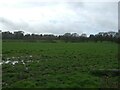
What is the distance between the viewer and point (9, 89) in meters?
11.9

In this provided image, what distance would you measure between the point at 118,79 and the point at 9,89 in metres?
6.07

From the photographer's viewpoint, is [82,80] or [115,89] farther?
[82,80]

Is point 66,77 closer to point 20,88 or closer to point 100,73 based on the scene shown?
point 100,73

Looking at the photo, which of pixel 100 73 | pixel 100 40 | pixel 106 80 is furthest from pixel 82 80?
pixel 100 40

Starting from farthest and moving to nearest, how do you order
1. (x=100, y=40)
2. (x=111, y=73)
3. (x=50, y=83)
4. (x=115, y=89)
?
1. (x=100, y=40)
2. (x=111, y=73)
3. (x=50, y=83)
4. (x=115, y=89)

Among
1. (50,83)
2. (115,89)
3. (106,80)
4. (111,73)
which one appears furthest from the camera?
(111,73)

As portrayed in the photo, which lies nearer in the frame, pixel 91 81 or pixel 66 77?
pixel 91 81

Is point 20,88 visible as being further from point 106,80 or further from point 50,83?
point 106,80

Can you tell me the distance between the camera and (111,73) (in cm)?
1559

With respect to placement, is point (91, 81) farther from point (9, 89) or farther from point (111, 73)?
point (9, 89)

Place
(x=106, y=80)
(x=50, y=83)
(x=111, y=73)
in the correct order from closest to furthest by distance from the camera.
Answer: (x=50, y=83) < (x=106, y=80) < (x=111, y=73)

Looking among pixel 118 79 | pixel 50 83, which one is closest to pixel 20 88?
pixel 50 83

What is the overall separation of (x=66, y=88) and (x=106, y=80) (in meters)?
3.11

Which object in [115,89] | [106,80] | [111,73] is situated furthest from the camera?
[111,73]
